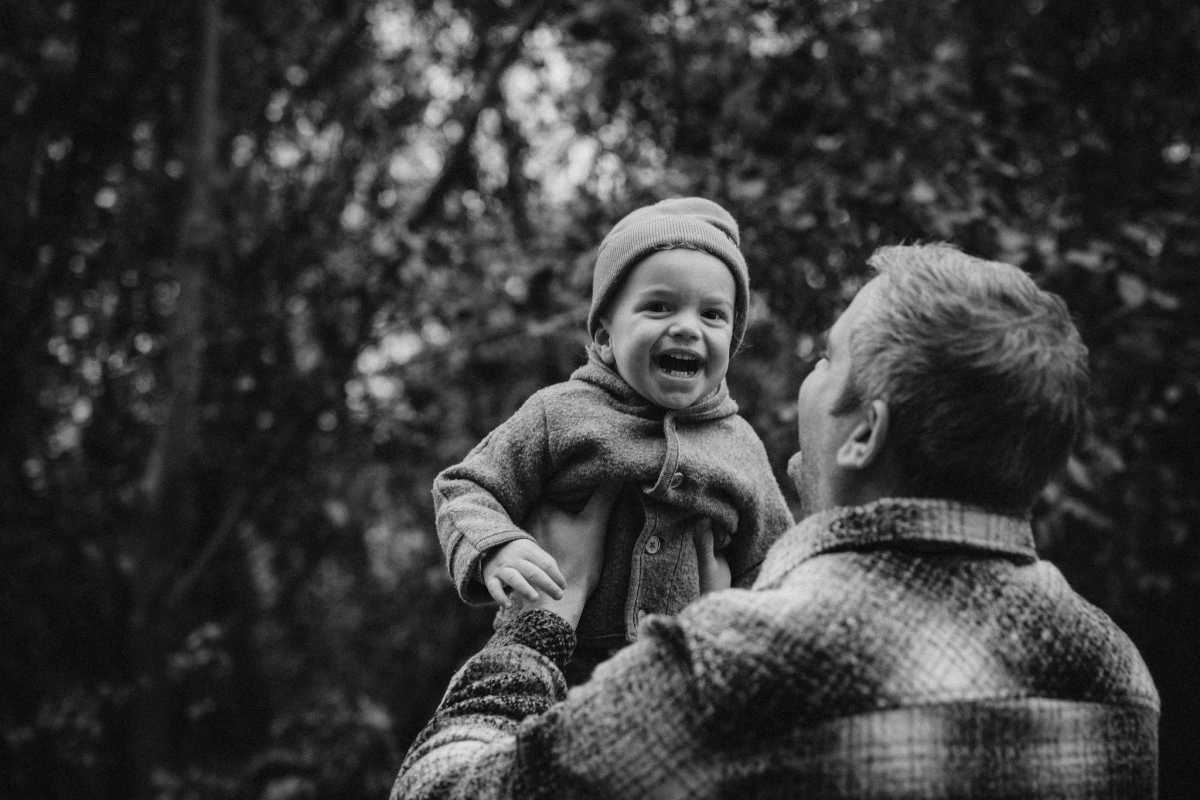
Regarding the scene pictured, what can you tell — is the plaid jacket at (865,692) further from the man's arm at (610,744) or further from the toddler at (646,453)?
the toddler at (646,453)

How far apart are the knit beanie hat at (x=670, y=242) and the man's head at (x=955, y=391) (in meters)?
0.46

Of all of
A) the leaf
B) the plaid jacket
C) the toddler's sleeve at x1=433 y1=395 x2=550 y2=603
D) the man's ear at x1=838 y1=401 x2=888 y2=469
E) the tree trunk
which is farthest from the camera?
the tree trunk

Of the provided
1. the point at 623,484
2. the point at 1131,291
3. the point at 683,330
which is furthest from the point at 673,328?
the point at 1131,291

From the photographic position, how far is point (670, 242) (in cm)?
186

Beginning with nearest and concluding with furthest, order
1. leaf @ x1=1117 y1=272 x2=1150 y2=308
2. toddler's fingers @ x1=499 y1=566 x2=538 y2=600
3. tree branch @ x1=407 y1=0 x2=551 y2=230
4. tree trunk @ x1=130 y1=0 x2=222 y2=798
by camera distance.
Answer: toddler's fingers @ x1=499 y1=566 x2=538 y2=600 → leaf @ x1=1117 y1=272 x2=1150 y2=308 → tree trunk @ x1=130 y1=0 x2=222 y2=798 → tree branch @ x1=407 y1=0 x2=551 y2=230

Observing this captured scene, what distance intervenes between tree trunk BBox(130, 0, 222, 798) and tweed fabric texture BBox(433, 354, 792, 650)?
11.2ft

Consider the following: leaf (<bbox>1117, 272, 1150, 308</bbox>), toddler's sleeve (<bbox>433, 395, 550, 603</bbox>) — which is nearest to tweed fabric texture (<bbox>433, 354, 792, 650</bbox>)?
toddler's sleeve (<bbox>433, 395, 550, 603</bbox>)

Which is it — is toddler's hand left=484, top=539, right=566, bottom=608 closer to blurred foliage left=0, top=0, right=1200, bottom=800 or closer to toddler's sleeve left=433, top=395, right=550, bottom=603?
toddler's sleeve left=433, top=395, right=550, bottom=603

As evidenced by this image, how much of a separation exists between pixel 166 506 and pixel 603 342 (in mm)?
3559

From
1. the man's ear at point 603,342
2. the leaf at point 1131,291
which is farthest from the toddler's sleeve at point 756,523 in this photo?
the leaf at point 1131,291

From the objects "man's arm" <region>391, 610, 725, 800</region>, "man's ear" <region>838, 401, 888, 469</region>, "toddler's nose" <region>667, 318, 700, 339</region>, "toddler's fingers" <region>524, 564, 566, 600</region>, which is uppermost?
"toddler's nose" <region>667, 318, 700, 339</region>

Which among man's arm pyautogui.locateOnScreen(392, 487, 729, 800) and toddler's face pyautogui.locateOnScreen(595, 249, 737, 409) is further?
toddler's face pyautogui.locateOnScreen(595, 249, 737, 409)

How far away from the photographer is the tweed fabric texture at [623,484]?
71.6 inches

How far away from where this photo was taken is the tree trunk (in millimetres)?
4871
